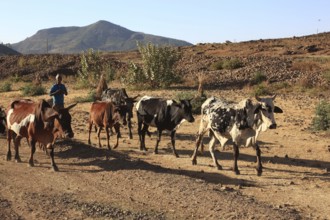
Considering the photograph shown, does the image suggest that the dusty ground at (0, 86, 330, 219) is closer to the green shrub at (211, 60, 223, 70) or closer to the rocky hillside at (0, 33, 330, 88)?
the rocky hillside at (0, 33, 330, 88)

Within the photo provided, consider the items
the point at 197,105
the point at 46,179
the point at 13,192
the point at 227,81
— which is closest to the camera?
the point at 13,192

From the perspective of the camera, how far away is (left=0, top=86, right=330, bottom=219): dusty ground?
8.77m

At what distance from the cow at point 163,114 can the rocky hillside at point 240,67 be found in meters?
19.6

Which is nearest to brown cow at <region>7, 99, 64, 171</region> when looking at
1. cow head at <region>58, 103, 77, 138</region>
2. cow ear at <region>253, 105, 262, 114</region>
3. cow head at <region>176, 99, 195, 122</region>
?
cow head at <region>58, 103, 77, 138</region>

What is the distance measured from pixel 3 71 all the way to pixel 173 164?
42.6 m

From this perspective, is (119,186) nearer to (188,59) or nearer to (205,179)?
(205,179)

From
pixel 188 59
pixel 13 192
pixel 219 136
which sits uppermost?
pixel 188 59

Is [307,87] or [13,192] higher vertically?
[307,87]

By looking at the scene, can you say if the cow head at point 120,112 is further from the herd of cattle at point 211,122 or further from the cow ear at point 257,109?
the cow ear at point 257,109

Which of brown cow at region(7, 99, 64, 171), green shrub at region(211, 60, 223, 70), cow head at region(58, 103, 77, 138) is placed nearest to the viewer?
brown cow at region(7, 99, 64, 171)

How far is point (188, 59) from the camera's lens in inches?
2073

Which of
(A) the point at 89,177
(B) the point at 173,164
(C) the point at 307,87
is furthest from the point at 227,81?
(A) the point at 89,177

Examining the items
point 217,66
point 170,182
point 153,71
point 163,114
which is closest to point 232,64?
point 217,66

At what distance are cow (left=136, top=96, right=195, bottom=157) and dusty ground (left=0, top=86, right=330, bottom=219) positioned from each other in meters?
0.78
